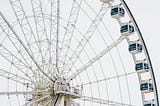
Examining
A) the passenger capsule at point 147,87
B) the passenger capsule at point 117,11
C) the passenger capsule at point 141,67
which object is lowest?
the passenger capsule at point 147,87

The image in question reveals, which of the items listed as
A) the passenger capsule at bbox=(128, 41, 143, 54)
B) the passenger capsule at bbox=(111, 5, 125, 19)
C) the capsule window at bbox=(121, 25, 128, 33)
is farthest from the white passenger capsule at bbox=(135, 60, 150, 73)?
the passenger capsule at bbox=(111, 5, 125, 19)

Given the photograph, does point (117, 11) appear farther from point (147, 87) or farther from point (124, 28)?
point (147, 87)

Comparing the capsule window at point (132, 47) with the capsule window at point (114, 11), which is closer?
the capsule window at point (114, 11)

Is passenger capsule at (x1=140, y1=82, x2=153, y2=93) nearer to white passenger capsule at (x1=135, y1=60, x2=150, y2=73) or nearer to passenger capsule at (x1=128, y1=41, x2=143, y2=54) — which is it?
white passenger capsule at (x1=135, y1=60, x2=150, y2=73)

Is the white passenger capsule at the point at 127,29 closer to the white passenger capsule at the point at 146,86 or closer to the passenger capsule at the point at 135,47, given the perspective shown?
the passenger capsule at the point at 135,47

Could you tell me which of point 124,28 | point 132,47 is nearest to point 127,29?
point 124,28

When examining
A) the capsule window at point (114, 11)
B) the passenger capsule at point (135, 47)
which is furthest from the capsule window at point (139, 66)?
the capsule window at point (114, 11)

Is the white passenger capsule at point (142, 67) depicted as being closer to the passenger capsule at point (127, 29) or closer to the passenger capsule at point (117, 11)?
the passenger capsule at point (127, 29)

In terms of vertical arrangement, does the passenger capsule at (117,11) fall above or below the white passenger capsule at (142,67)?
above

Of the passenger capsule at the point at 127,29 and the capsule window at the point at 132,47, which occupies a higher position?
the passenger capsule at the point at 127,29

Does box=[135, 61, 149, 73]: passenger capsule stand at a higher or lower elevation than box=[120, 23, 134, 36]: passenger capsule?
lower

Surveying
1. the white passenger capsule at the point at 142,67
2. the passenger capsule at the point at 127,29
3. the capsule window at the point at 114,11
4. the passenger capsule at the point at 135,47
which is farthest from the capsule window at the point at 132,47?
the capsule window at the point at 114,11

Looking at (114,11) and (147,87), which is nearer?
(147,87)

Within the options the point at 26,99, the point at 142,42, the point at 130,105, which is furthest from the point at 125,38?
the point at 26,99
